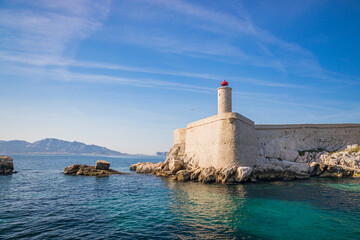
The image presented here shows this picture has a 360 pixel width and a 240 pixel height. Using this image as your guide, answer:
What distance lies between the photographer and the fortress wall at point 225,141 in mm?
23766

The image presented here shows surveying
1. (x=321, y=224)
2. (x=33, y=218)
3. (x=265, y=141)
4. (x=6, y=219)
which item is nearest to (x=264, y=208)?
(x=321, y=224)

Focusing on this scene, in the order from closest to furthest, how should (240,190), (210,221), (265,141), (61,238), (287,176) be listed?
1. (61,238)
2. (210,221)
3. (240,190)
4. (287,176)
5. (265,141)

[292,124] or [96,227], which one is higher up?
[292,124]

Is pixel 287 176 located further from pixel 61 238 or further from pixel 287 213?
pixel 61 238

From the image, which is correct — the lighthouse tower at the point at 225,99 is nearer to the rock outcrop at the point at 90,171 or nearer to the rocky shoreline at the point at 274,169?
the rocky shoreline at the point at 274,169

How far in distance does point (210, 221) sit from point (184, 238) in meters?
2.48

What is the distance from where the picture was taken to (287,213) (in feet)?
41.0

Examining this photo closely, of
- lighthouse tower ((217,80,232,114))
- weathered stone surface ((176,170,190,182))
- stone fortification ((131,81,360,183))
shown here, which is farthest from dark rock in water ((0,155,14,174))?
lighthouse tower ((217,80,232,114))

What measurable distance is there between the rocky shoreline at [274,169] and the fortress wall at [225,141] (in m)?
1.06

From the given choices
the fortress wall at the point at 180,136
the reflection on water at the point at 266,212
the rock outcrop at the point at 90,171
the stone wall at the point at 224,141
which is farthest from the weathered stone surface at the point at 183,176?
the rock outcrop at the point at 90,171

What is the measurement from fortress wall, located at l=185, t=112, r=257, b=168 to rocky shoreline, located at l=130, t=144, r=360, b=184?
1.06m

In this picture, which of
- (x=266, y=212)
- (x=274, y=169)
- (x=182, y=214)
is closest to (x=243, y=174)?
(x=274, y=169)

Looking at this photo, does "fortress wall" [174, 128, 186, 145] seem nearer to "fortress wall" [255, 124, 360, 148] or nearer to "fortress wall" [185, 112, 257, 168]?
"fortress wall" [185, 112, 257, 168]

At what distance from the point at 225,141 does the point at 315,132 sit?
1824cm
